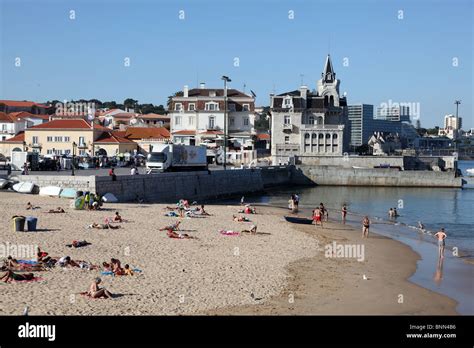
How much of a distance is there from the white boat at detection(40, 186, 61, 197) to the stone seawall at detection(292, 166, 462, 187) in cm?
5029

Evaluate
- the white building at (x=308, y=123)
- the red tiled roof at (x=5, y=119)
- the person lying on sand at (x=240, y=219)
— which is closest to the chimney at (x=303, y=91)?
the white building at (x=308, y=123)

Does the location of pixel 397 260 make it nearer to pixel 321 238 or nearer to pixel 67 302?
pixel 321 238

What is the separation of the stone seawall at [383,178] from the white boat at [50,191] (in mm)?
50295

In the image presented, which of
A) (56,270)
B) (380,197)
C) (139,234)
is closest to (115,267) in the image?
(56,270)

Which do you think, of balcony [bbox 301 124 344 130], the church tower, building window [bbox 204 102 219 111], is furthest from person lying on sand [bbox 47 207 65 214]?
the church tower

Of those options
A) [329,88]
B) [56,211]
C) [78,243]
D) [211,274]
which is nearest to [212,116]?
[329,88]

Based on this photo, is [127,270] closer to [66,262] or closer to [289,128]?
[66,262]

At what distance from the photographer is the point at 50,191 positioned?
3778cm

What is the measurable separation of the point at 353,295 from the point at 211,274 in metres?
4.63

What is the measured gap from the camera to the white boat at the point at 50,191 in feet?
123

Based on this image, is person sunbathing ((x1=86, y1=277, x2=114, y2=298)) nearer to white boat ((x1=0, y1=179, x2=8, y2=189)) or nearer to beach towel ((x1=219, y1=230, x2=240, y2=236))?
beach towel ((x1=219, y1=230, x2=240, y2=236))

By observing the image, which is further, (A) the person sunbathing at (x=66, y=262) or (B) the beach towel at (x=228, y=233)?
(B) the beach towel at (x=228, y=233)

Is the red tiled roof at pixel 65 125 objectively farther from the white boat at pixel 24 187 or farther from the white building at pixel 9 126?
the white boat at pixel 24 187

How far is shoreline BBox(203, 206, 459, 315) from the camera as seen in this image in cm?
1697
